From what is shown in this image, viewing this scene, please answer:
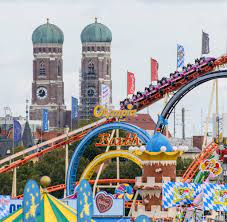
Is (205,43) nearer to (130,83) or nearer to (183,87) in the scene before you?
(183,87)

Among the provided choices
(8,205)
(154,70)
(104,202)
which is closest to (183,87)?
(154,70)

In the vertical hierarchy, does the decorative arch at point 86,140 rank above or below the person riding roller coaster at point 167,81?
below

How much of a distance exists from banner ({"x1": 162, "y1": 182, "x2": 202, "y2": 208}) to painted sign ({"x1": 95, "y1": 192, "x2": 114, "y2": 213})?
10.2 m

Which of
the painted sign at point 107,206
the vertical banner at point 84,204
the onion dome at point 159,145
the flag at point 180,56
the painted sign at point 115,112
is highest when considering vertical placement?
the flag at point 180,56

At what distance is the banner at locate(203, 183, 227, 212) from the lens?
50250mm

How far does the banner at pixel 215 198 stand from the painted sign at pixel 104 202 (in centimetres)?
1201

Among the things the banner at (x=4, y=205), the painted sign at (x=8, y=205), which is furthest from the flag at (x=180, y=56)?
the banner at (x=4, y=205)

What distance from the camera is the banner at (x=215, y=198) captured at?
1978 inches

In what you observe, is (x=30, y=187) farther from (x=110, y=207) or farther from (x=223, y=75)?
(x=223, y=75)

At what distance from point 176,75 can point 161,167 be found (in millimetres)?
31298

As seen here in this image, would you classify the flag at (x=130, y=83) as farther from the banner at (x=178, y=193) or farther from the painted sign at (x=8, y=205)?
the banner at (x=178, y=193)

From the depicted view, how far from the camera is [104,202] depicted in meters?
62.4

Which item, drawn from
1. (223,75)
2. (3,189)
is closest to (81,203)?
(223,75)

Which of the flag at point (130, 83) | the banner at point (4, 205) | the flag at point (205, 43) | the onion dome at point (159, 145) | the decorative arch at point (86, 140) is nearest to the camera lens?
the banner at point (4, 205)
